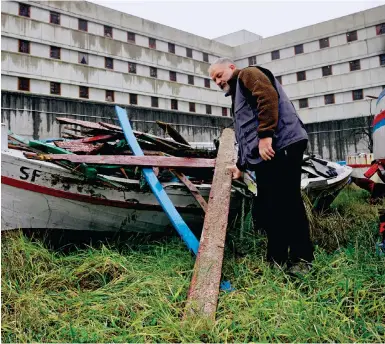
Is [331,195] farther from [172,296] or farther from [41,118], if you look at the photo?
[41,118]

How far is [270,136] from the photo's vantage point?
285 cm

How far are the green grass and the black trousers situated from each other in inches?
8.7

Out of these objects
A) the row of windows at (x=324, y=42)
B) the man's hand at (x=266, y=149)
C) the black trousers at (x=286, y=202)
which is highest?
the row of windows at (x=324, y=42)

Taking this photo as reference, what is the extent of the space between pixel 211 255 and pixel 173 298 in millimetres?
486

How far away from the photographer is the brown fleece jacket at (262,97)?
2.85 m

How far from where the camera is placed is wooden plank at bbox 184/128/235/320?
254cm

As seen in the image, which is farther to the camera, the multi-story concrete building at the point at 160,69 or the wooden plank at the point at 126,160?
the multi-story concrete building at the point at 160,69

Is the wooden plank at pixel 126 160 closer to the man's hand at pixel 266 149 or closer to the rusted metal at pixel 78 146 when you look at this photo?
the rusted metal at pixel 78 146

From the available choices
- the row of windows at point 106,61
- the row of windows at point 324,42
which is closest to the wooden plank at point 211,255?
the row of windows at point 106,61

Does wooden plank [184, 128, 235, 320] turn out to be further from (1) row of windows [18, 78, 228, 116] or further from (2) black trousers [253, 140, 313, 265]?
(1) row of windows [18, 78, 228, 116]

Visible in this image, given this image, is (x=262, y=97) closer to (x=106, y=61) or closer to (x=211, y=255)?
(x=211, y=255)

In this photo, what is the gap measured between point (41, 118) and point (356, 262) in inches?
958

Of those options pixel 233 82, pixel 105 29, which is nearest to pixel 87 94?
pixel 105 29

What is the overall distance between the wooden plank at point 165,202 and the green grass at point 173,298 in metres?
0.23
